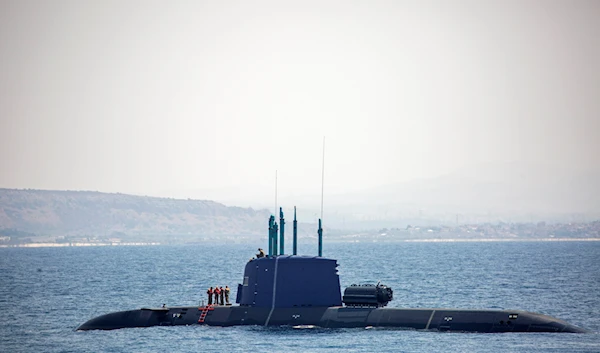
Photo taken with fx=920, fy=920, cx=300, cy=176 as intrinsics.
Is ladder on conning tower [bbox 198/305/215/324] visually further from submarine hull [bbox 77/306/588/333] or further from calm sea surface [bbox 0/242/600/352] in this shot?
calm sea surface [bbox 0/242/600/352]

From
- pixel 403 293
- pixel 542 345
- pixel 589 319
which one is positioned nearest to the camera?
pixel 542 345

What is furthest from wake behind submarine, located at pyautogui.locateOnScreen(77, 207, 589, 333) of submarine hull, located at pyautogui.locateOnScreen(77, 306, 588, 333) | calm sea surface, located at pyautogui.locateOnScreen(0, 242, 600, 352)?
calm sea surface, located at pyautogui.locateOnScreen(0, 242, 600, 352)

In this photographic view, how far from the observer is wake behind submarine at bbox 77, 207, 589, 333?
47.7 metres

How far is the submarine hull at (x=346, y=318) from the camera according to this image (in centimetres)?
4559

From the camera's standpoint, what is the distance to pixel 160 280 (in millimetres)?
100750

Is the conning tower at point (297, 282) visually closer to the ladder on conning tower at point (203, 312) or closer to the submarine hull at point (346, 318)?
the submarine hull at point (346, 318)

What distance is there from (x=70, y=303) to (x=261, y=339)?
104 ft

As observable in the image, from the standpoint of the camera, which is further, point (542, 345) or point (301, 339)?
point (301, 339)

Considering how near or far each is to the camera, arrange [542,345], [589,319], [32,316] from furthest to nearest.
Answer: [32,316] < [589,319] < [542,345]

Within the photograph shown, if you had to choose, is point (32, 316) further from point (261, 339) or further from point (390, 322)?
point (390, 322)

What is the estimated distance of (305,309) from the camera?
49625 millimetres

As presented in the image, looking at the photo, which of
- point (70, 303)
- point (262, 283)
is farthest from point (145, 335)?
point (70, 303)

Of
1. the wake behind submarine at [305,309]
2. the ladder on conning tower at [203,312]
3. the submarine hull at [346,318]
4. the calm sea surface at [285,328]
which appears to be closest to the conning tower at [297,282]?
the wake behind submarine at [305,309]

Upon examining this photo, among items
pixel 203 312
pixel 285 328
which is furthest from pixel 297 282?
pixel 203 312
